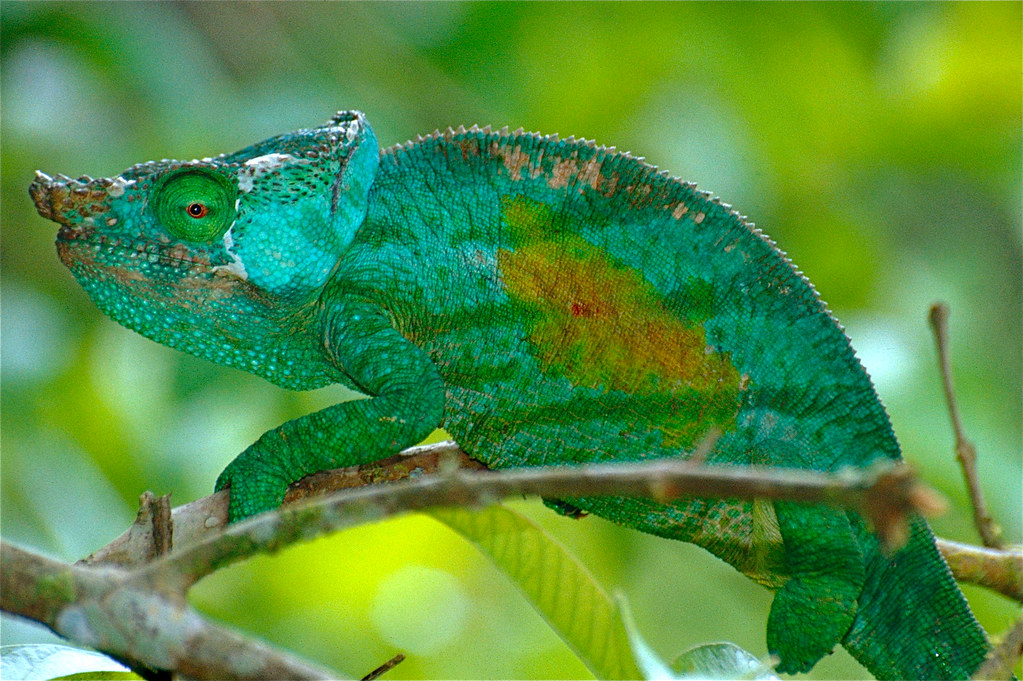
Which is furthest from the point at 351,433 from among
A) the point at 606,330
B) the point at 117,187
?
the point at 117,187

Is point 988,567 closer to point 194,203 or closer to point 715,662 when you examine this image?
point 715,662

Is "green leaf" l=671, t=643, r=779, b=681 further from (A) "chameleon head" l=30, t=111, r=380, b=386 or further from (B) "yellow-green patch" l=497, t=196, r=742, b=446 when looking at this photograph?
(A) "chameleon head" l=30, t=111, r=380, b=386

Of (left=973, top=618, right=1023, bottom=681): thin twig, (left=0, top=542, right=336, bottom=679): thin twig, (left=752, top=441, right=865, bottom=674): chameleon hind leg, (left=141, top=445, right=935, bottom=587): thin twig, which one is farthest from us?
(left=752, top=441, right=865, bottom=674): chameleon hind leg

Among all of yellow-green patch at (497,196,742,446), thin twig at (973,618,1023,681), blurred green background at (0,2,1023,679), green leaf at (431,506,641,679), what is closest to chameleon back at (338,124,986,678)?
yellow-green patch at (497,196,742,446)

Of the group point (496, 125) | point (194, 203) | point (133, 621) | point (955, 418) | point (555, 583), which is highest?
point (496, 125)

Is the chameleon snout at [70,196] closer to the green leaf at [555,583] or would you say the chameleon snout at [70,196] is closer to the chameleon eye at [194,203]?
the chameleon eye at [194,203]
